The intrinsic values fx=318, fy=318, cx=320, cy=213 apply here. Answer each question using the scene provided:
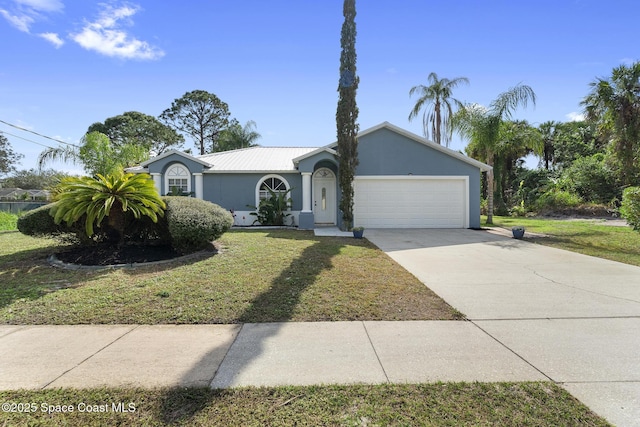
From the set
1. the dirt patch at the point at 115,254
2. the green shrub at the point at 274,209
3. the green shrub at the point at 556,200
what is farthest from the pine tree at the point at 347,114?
the green shrub at the point at 556,200

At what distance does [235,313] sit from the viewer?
176 inches

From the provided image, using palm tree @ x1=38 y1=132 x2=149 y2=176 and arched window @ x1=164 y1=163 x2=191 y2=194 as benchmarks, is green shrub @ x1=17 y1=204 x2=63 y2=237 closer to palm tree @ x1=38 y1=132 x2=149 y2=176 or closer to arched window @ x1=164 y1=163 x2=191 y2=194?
arched window @ x1=164 y1=163 x2=191 y2=194

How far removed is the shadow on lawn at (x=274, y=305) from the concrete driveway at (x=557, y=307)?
2104 mm

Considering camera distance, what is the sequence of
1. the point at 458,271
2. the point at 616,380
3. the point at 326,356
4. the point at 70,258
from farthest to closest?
the point at 70,258
the point at 458,271
the point at 326,356
the point at 616,380

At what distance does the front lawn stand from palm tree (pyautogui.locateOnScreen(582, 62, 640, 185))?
13368 mm

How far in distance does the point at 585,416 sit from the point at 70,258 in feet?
31.6

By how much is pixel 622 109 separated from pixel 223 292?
1752 centimetres

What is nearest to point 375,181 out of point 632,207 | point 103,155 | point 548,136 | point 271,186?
point 271,186

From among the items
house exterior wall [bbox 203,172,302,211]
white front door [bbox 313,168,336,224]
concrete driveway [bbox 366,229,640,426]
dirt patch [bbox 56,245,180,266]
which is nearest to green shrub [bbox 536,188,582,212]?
concrete driveway [bbox 366,229,640,426]

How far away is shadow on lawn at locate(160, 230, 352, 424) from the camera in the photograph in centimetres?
251

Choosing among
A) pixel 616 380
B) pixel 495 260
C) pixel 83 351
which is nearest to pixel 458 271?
pixel 495 260

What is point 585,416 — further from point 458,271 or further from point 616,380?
point 458,271

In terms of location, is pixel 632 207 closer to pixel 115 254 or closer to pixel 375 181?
pixel 375 181

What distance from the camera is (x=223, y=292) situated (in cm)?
528
